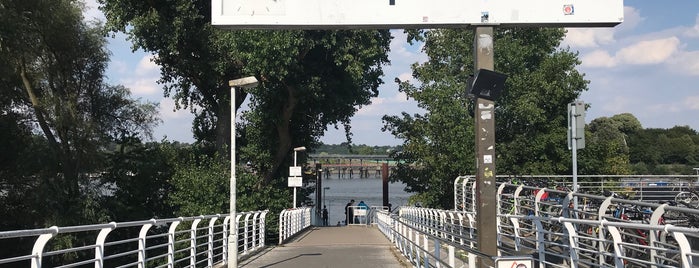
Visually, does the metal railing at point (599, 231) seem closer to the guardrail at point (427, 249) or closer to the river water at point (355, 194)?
the guardrail at point (427, 249)

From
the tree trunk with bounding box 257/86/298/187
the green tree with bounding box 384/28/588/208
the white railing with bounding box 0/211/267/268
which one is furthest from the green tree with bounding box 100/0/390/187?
the white railing with bounding box 0/211/267/268

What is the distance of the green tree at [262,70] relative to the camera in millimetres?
29047

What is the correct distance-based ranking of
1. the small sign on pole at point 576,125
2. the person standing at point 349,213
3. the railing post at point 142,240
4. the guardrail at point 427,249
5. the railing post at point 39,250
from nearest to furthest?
1. the railing post at point 39,250
2. the guardrail at point 427,249
3. the railing post at point 142,240
4. the small sign on pole at point 576,125
5. the person standing at point 349,213

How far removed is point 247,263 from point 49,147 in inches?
580

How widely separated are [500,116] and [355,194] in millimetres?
96357

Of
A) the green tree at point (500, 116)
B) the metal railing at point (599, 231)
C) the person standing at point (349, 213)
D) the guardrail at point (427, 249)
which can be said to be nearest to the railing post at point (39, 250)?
the guardrail at point (427, 249)

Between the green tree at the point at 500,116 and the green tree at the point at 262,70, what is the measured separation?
229 inches

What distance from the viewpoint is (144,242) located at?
9.64 m

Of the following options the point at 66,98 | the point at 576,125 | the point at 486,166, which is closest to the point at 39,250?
the point at 486,166

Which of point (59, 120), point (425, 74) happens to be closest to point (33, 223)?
point (59, 120)

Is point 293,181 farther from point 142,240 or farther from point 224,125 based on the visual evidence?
point 142,240

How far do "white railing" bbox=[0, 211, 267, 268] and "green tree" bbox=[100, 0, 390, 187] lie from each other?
7169 millimetres

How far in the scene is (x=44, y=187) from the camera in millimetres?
26531

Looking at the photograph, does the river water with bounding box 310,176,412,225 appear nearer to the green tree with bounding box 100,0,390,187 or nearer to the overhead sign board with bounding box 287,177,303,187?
the green tree with bounding box 100,0,390,187
